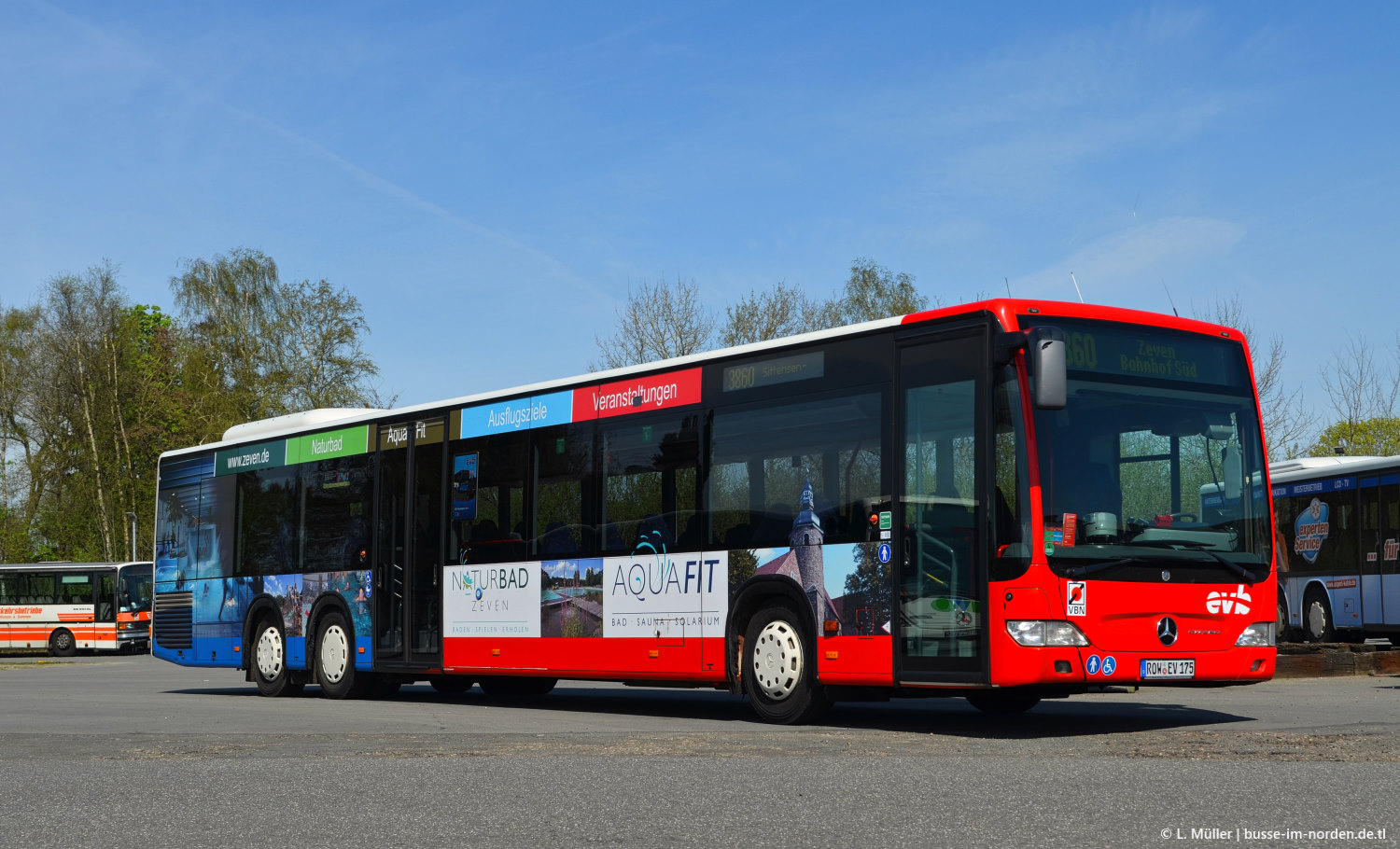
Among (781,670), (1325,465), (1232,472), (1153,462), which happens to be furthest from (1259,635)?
(1325,465)

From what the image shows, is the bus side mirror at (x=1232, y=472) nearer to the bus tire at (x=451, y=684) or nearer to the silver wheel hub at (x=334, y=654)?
the bus tire at (x=451, y=684)

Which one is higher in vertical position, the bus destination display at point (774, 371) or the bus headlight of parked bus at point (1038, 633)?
the bus destination display at point (774, 371)

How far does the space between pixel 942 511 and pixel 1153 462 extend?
1666mm

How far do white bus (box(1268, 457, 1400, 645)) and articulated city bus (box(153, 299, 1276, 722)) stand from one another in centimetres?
1304

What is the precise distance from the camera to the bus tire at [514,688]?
18.7 metres

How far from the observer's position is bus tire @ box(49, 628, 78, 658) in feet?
159

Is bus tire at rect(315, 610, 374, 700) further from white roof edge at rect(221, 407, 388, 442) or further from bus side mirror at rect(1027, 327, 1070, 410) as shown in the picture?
bus side mirror at rect(1027, 327, 1070, 410)

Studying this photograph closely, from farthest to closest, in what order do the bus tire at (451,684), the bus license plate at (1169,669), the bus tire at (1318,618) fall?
1. the bus tire at (1318,618)
2. the bus tire at (451,684)
3. the bus license plate at (1169,669)

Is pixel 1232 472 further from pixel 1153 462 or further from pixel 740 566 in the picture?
pixel 740 566

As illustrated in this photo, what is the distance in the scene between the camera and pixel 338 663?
60.9 ft

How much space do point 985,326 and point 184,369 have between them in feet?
166

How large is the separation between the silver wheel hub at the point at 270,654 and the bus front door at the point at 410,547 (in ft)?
7.15

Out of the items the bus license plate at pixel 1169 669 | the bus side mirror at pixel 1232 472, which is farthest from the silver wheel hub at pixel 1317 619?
the bus license plate at pixel 1169 669

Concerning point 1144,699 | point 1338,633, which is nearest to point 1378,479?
point 1338,633
